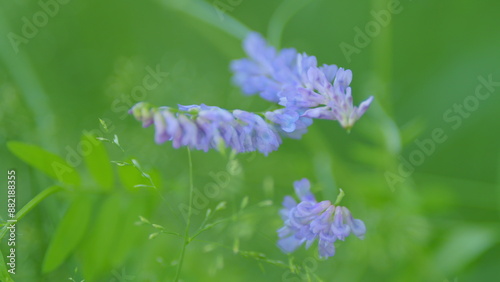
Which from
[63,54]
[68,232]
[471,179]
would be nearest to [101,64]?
[63,54]

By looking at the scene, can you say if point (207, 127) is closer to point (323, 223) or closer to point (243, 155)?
point (323, 223)

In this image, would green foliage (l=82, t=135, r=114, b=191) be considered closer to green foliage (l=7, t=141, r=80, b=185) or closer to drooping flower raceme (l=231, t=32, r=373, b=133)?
green foliage (l=7, t=141, r=80, b=185)

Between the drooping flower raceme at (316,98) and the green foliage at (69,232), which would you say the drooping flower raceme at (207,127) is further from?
the green foliage at (69,232)

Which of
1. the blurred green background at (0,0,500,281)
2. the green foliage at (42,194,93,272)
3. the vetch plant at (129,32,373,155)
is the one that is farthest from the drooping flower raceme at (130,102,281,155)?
the green foliage at (42,194,93,272)

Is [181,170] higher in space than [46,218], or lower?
lower

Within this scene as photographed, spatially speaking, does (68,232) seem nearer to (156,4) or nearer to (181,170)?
(181,170)
